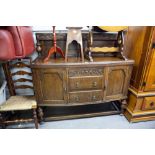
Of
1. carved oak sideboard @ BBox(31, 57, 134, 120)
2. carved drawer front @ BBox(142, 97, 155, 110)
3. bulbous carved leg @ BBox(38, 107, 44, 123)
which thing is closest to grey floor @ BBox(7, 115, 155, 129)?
bulbous carved leg @ BBox(38, 107, 44, 123)

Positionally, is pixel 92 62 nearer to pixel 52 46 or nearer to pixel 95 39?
pixel 95 39

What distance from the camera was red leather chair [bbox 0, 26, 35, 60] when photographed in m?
1.23

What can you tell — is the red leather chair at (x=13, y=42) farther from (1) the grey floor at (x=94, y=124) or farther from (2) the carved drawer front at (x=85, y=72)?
(1) the grey floor at (x=94, y=124)

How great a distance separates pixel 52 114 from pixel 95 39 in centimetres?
138

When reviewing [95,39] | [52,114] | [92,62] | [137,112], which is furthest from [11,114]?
[137,112]

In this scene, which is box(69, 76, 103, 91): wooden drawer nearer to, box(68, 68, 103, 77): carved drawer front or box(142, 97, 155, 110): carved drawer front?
box(68, 68, 103, 77): carved drawer front

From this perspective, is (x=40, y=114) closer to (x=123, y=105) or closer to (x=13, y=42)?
(x=13, y=42)

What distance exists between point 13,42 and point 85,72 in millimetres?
883

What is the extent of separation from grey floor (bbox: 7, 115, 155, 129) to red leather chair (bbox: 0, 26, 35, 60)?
1086 millimetres

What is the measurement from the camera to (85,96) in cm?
177

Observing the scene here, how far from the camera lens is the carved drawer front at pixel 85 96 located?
174 centimetres

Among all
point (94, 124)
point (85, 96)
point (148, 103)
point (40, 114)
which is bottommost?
point (94, 124)

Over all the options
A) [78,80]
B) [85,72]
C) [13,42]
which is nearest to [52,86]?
[78,80]

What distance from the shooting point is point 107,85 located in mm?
1772
